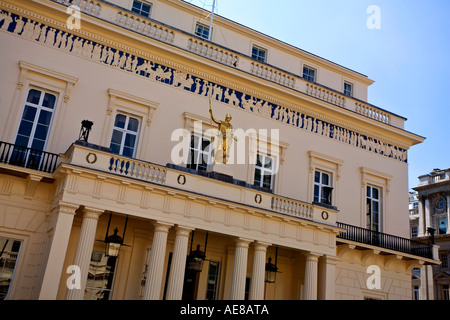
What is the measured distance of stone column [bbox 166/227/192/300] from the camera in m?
11.9

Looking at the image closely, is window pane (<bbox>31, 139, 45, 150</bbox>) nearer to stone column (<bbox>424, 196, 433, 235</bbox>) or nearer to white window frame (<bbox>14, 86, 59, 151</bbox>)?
white window frame (<bbox>14, 86, 59, 151</bbox>)

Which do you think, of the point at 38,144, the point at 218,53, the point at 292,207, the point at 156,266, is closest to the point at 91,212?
the point at 156,266

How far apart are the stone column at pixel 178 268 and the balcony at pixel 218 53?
719 centimetres

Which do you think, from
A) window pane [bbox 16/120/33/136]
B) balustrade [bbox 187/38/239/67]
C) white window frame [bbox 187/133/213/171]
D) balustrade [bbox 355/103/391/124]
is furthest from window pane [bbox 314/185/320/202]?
window pane [bbox 16/120/33/136]

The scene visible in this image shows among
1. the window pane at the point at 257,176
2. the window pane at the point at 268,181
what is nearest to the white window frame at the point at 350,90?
the window pane at the point at 268,181

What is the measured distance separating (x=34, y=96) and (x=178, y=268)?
24.0 ft

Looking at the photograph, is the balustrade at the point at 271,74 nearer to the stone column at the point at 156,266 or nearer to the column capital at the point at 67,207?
the stone column at the point at 156,266

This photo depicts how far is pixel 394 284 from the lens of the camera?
18.1 metres

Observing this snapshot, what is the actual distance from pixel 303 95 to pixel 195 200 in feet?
25.6

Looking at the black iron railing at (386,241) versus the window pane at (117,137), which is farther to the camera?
the black iron railing at (386,241)

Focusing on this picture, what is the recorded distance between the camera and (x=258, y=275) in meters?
13.3

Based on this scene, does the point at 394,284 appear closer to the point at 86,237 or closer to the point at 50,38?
the point at 86,237

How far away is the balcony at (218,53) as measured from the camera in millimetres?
15414

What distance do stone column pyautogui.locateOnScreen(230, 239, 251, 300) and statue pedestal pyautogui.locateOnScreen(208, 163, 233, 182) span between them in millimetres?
1973
